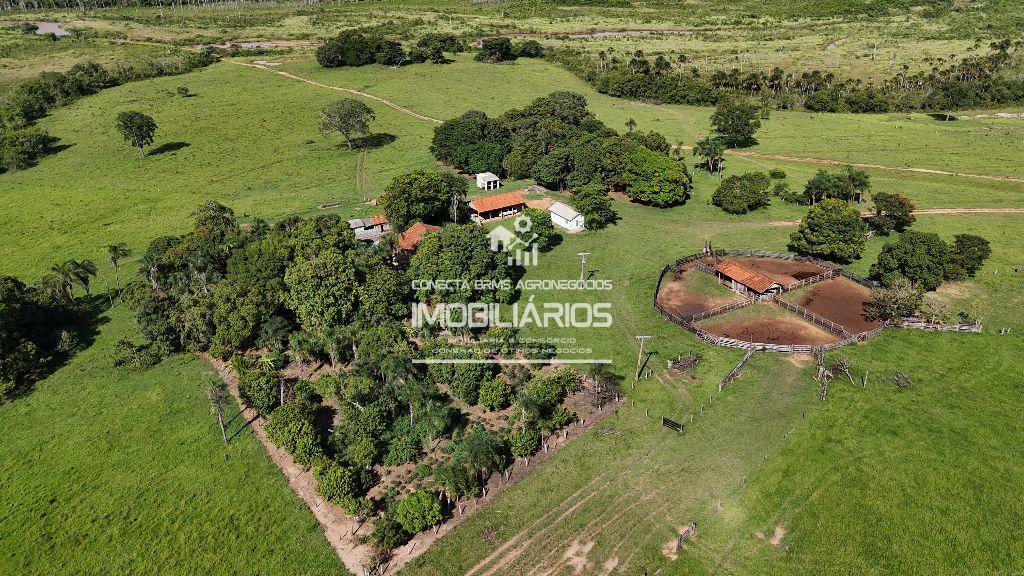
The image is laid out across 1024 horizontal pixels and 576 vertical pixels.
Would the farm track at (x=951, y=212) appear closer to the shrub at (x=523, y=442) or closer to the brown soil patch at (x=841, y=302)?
the brown soil patch at (x=841, y=302)

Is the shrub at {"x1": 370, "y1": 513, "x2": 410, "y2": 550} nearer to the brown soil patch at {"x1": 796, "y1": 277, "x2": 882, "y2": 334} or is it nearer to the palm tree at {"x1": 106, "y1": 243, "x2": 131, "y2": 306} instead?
the brown soil patch at {"x1": 796, "y1": 277, "x2": 882, "y2": 334}

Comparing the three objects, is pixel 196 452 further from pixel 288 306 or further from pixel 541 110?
pixel 541 110

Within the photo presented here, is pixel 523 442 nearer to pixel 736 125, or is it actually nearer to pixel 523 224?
pixel 523 224

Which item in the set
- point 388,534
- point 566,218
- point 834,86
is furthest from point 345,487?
point 834,86

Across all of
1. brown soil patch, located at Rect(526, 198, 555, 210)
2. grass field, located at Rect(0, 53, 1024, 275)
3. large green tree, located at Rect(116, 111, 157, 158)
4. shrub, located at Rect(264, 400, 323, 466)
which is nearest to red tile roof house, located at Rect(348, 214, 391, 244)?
grass field, located at Rect(0, 53, 1024, 275)

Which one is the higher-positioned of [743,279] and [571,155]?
[571,155]

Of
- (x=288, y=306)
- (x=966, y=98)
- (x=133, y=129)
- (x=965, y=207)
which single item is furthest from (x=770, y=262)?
(x=133, y=129)
